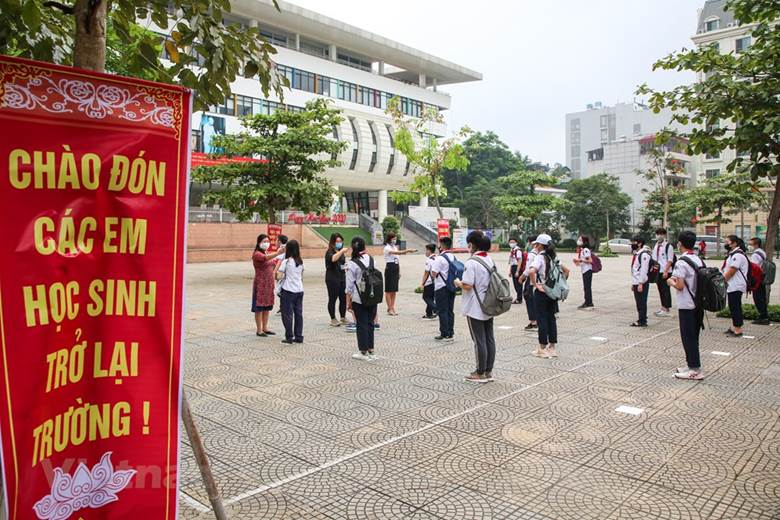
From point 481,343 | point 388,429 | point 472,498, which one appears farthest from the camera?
point 481,343

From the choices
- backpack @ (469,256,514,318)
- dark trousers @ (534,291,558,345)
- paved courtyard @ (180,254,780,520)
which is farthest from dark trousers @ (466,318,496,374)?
dark trousers @ (534,291,558,345)

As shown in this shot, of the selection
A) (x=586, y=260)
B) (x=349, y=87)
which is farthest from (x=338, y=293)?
(x=349, y=87)

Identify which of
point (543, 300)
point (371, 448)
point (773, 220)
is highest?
point (773, 220)

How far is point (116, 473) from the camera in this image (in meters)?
2.45

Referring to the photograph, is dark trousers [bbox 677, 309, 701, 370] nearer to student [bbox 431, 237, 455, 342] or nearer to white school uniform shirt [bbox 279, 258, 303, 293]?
student [bbox 431, 237, 455, 342]

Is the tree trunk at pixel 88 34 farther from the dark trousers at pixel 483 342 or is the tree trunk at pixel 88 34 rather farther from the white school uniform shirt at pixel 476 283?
the dark trousers at pixel 483 342

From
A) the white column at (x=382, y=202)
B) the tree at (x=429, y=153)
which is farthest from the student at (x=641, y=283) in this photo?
the white column at (x=382, y=202)

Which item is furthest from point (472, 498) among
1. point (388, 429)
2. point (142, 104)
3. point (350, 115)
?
point (350, 115)

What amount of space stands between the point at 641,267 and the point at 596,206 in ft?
122

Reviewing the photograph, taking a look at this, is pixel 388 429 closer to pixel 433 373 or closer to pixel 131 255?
pixel 433 373

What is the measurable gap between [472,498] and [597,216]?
Result: 44804mm

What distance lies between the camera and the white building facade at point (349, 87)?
3716cm

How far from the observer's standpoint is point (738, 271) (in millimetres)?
9008

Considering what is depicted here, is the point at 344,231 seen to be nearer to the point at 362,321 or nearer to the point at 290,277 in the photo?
the point at 290,277
